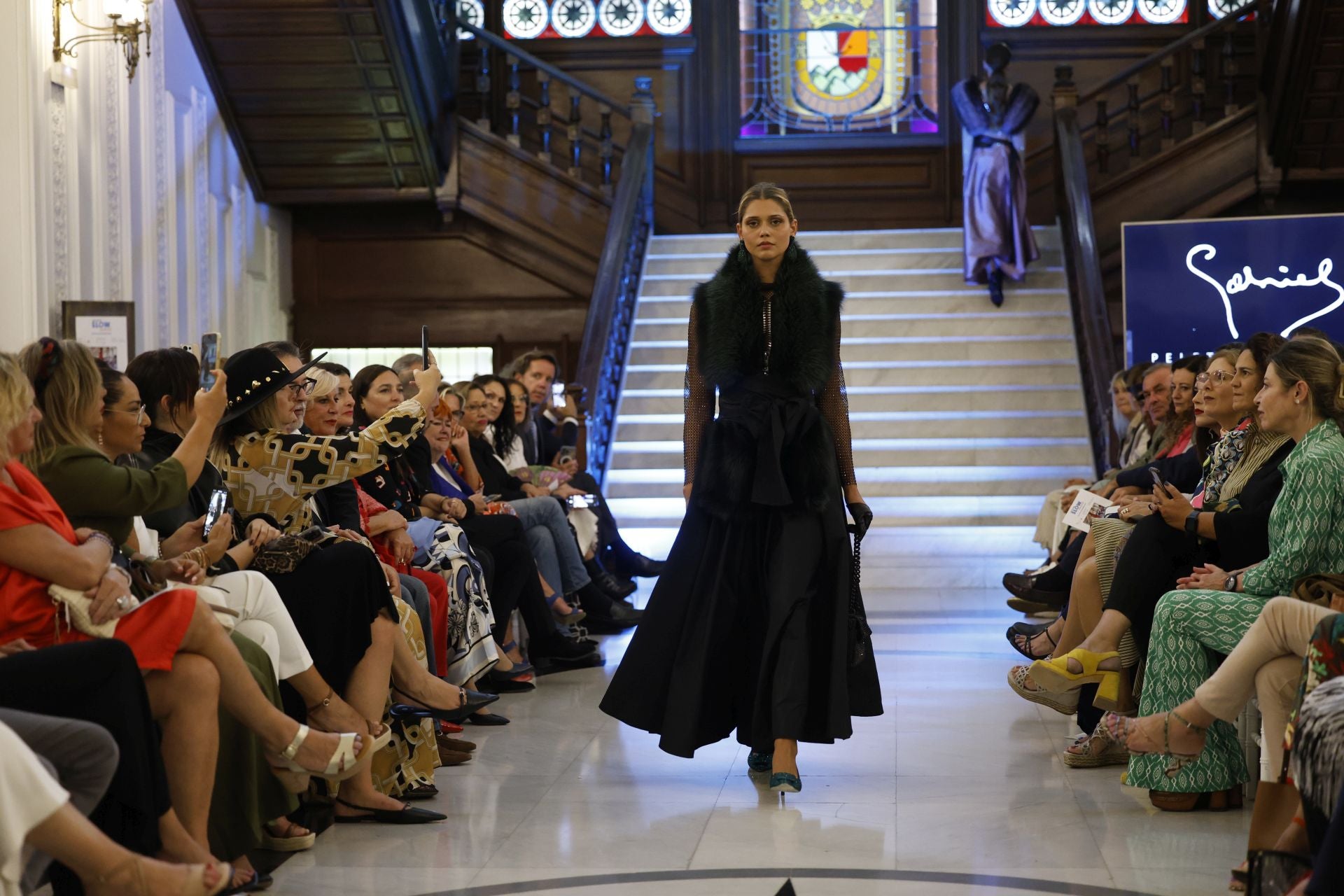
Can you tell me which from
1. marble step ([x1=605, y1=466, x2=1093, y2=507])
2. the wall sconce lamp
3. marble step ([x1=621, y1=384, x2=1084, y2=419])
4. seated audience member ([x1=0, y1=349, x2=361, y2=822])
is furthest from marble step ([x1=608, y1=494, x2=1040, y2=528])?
seated audience member ([x1=0, y1=349, x2=361, y2=822])

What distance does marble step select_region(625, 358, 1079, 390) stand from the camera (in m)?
9.95

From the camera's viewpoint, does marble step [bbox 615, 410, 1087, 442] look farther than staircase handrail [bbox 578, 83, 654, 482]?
Yes

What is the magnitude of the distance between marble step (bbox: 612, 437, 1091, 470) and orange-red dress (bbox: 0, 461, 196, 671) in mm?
6473

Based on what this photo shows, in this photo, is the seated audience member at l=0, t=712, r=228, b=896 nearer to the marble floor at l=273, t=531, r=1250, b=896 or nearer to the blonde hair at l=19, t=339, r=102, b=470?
the marble floor at l=273, t=531, r=1250, b=896

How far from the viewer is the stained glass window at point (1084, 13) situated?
39.3 feet

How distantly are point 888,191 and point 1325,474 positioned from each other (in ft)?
29.6

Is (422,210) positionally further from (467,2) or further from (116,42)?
(116,42)

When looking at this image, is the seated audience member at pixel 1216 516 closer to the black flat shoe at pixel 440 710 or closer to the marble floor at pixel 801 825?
the marble floor at pixel 801 825

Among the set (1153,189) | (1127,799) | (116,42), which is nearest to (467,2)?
(116,42)

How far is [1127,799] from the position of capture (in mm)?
3922

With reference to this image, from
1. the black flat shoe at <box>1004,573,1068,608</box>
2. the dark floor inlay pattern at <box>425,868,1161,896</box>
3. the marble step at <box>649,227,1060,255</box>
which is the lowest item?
the dark floor inlay pattern at <box>425,868,1161,896</box>

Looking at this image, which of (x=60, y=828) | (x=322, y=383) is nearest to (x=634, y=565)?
(x=322, y=383)

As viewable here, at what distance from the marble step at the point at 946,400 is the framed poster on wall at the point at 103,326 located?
3274 millimetres

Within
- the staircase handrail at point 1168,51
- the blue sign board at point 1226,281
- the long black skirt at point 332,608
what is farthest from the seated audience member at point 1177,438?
the staircase handrail at point 1168,51
